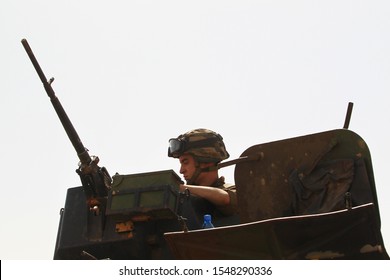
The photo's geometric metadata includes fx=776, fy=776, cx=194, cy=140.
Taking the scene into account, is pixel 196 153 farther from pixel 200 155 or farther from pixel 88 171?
pixel 88 171

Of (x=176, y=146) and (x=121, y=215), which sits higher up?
(x=176, y=146)

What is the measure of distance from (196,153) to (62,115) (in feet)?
5.28

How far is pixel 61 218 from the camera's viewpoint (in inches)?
313

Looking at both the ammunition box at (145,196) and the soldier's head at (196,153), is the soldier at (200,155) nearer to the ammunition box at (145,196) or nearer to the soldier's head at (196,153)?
the soldier's head at (196,153)

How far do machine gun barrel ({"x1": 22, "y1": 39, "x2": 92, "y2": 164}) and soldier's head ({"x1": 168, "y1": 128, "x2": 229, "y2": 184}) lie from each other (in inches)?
38.6

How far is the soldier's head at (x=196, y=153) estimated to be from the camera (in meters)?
8.68

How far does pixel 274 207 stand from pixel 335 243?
120 centimetres

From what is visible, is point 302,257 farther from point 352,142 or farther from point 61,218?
point 61,218

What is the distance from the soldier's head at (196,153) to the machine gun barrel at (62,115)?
3.22 feet

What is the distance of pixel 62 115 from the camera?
892 centimetres

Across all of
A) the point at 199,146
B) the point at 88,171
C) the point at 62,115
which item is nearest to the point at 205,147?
the point at 199,146
